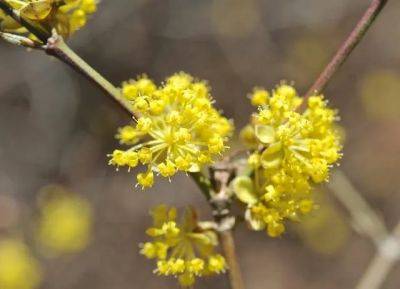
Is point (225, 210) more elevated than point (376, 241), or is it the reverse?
point (376, 241)

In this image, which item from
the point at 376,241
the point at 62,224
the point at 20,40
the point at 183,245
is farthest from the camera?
the point at 62,224

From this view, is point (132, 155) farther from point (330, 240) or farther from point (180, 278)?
point (330, 240)

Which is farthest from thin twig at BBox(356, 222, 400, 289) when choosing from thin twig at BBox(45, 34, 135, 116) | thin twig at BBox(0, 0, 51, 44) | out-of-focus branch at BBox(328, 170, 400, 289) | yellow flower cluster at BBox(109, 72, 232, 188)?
thin twig at BBox(0, 0, 51, 44)

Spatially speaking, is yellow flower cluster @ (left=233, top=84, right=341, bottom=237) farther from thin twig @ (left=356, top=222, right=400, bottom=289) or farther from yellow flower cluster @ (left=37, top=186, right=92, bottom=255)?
yellow flower cluster @ (left=37, top=186, right=92, bottom=255)

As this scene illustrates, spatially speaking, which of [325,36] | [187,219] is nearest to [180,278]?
[187,219]

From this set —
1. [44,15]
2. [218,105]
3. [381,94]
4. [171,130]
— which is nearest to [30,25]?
[44,15]

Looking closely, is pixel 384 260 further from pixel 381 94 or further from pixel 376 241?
pixel 381 94

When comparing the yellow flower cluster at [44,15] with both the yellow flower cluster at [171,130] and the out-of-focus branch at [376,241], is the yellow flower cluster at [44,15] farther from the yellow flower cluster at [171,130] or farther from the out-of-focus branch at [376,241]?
the out-of-focus branch at [376,241]
